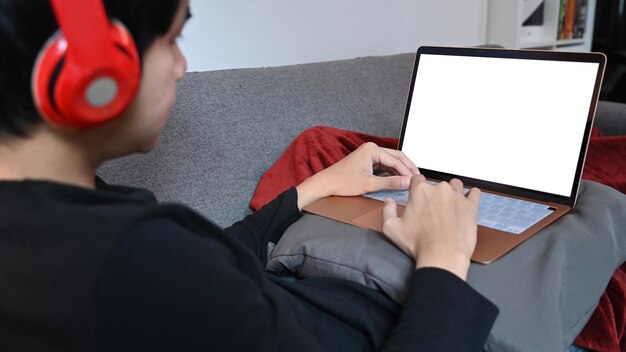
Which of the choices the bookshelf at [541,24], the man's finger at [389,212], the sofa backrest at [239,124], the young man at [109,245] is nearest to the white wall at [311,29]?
the bookshelf at [541,24]

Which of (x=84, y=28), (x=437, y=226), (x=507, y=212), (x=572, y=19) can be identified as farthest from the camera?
(x=572, y=19)

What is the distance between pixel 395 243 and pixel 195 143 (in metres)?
0.47

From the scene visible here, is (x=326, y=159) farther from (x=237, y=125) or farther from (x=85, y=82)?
(x=85, y=82)

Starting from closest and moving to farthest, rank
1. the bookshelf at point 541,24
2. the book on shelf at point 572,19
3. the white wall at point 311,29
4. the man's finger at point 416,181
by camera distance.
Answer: the man's finger at point 416,181, the white wall at point 311,29, the bookshelf at point 541,24, the book on shelf at point 572,19

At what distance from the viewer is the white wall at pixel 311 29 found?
1.42 meters

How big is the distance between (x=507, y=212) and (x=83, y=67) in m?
0.65

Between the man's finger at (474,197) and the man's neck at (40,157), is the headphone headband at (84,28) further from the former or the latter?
the man's finger at (474,197)

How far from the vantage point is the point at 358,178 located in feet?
3.04

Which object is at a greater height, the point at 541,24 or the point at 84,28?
the point at 84,28

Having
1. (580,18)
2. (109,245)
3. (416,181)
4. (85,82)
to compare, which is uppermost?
(85,82)

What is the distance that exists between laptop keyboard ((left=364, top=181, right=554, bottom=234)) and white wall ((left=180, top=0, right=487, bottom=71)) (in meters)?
0.73

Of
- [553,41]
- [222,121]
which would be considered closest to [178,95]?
[222,121]

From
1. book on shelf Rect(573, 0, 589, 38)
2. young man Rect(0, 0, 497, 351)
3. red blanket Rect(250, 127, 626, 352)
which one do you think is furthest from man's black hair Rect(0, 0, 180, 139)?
book on shelf Rect(573, 0, 589, 38)

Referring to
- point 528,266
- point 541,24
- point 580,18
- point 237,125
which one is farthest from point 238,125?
point 580,18
